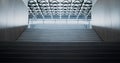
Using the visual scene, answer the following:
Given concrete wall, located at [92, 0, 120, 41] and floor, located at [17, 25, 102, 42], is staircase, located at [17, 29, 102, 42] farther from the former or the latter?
concrete wall, located at [92, 0, 120, 41]

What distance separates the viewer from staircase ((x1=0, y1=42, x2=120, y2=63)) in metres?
4.92

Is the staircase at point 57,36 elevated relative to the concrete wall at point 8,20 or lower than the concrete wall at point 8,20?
lower

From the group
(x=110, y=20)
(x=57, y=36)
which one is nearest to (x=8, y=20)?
(x=57, y=36)

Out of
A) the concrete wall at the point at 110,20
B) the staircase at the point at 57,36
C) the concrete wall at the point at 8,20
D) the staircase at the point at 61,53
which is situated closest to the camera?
the staircase at the point at 61,53

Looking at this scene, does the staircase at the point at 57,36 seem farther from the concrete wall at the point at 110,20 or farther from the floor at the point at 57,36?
the concrete wall at the point at 110,20

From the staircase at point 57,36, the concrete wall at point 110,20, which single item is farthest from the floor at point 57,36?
the concrete wall at point 110,20

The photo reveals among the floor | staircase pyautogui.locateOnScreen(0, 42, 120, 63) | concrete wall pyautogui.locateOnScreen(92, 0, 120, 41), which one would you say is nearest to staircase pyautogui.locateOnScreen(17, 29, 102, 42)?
the floor

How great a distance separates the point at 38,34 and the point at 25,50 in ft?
19.8

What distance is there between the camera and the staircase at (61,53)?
4.92 m

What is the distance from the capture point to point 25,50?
562cm

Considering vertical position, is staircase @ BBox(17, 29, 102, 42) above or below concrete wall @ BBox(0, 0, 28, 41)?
below

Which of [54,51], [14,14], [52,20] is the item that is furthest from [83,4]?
[54,51]

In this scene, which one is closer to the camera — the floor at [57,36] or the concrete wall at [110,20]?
the concrete wall at [110,20]

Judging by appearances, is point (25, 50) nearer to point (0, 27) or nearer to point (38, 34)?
point (0, 27)
